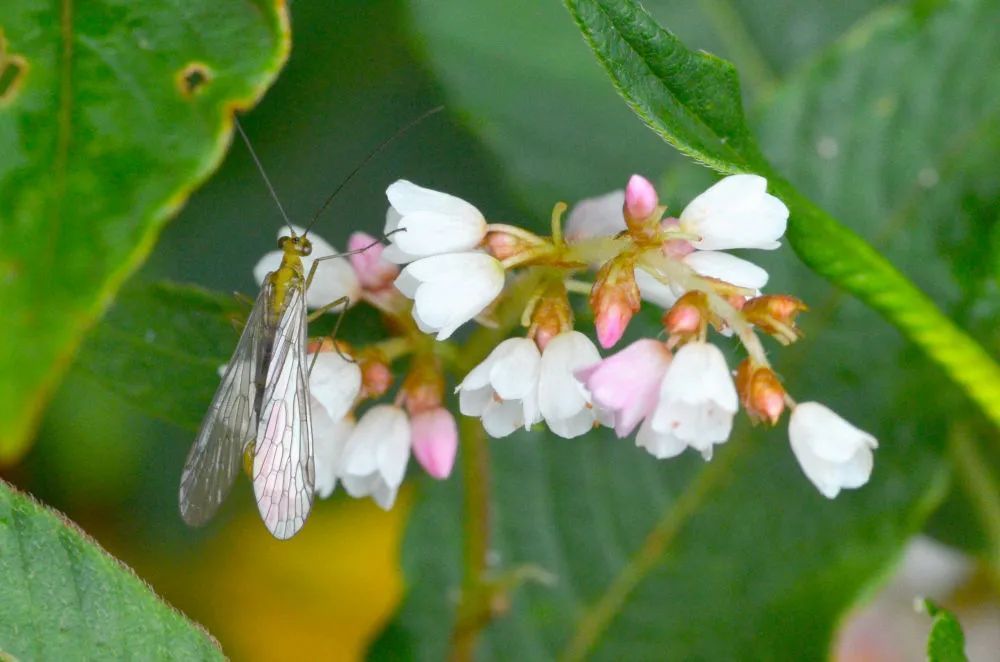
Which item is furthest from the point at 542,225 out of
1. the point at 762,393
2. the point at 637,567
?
the point at 762,393

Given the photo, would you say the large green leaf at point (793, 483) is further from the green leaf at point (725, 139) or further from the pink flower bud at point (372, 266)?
the pink flower bud at point (372, 266)

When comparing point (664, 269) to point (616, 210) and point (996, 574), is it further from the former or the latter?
point (996, 574)

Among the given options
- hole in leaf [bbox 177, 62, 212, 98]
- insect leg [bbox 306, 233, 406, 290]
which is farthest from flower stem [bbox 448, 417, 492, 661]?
hole in leaf [bbox 177, 62, 212, 98]

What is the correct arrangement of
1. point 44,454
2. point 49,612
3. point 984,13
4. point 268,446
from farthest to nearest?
point 44,454
point 984,13
point 268,446
point 49,612

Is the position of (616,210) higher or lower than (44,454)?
higher

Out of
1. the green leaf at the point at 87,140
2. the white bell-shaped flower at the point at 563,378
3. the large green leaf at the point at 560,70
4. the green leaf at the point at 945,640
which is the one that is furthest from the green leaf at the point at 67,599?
the large green leaf at the point at 560,70

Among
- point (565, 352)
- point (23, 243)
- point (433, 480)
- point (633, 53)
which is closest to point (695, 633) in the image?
point (433, 480)
